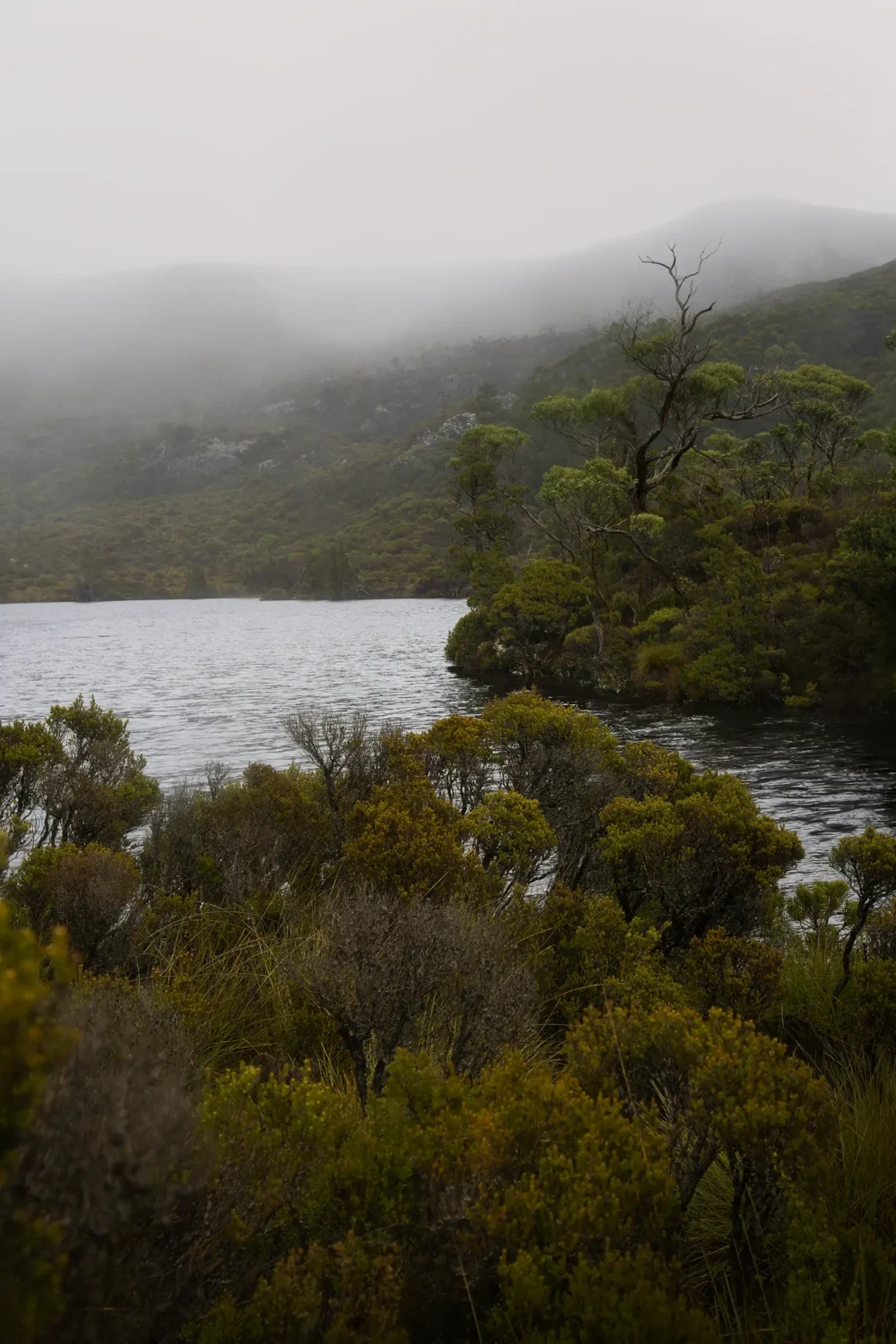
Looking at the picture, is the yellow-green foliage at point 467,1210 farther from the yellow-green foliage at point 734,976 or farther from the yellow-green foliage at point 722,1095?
the yellow-green foliage at point 734,976

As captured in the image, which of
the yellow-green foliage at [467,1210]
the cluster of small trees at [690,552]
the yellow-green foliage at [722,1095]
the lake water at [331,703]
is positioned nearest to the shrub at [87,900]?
the yellow-green foliage at [467,1210]

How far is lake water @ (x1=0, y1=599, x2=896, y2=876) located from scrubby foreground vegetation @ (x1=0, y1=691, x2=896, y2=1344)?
6.54 meters

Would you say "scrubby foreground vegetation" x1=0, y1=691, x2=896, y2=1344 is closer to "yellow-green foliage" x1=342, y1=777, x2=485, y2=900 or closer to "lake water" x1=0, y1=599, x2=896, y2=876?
"yellow-green foliage" x1=342, y1=777, x2=485, y2=900

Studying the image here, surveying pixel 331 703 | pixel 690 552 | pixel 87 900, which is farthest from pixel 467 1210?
pixel 690 552

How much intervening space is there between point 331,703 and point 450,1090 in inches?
1011

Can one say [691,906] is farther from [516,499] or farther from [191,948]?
[516,499]

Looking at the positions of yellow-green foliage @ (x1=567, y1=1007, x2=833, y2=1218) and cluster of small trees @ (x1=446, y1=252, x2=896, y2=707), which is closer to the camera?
yellow-green foliage @ (x1=567, y1=1007, x2=833, y2=1218)

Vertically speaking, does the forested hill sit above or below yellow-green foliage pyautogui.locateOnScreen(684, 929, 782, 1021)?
above

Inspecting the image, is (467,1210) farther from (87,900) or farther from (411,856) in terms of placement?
(87,900)

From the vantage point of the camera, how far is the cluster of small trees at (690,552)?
24359mm

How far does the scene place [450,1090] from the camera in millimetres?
2924

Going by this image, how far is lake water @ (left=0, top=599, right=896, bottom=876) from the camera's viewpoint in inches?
656

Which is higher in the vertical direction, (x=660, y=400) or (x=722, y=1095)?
(x=660, y=400)

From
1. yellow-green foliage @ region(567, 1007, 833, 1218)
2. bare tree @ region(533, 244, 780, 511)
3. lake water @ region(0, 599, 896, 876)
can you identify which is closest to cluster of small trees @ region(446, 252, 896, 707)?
bare tree @ region(533, 244, 780, 511)
